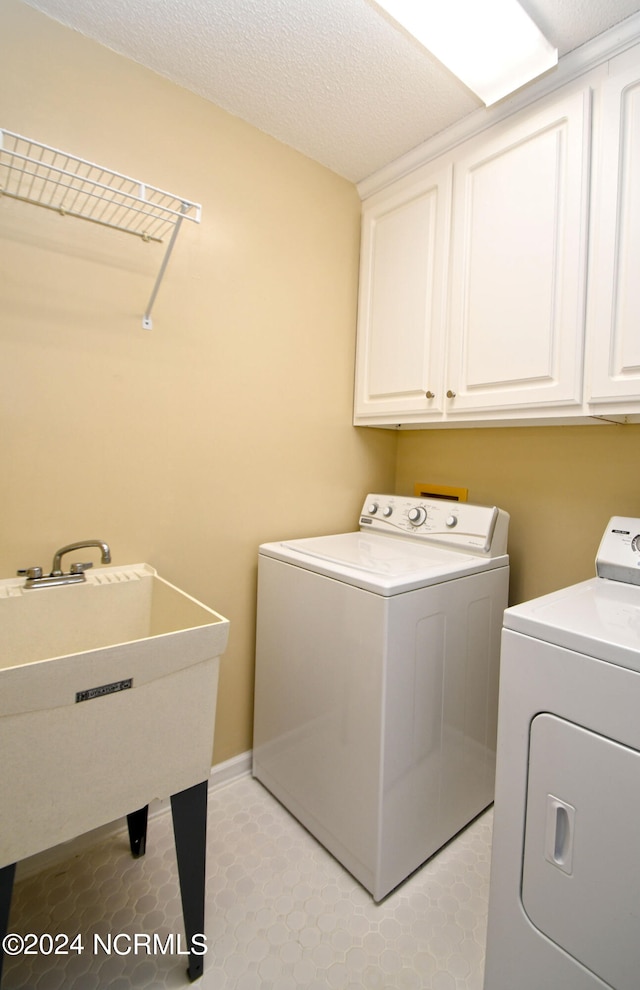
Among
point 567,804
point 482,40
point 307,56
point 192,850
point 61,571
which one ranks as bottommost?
point 192,850

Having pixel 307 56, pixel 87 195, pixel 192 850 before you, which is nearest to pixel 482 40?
pixel 307 56

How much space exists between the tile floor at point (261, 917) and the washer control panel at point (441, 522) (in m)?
0.97

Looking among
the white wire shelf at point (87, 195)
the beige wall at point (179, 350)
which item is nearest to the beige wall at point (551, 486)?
the beige wall at point (179, 350)

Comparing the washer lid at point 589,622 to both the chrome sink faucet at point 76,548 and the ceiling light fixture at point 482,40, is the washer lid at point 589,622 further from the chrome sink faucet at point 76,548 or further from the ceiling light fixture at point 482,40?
the ceiling light fixture at point 482,40

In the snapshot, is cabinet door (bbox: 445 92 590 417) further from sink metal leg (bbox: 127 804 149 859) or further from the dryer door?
sink metal leg (bbox: 127 804 149 859)

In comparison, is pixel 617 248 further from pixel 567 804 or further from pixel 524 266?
pixel 567 804

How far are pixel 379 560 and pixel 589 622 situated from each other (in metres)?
0.66

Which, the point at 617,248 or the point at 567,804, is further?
the point at 617,248

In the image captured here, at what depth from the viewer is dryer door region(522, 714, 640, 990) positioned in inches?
32.1

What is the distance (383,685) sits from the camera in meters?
1.23

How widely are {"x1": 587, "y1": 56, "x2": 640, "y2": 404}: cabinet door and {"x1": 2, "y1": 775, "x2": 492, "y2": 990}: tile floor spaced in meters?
1.47

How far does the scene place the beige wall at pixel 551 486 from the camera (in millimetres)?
1515

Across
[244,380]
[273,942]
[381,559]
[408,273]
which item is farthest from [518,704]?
[408,273]

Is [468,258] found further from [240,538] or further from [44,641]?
[44,641]
